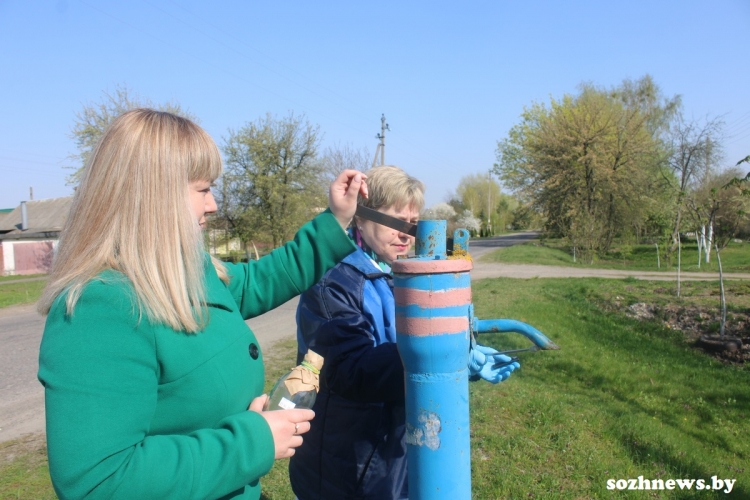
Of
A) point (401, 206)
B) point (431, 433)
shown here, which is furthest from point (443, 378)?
point (401, 206)

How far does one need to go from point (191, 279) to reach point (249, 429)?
0.37 meters

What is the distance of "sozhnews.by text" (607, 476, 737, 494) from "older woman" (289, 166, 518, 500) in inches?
79.7

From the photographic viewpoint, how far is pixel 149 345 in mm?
1099

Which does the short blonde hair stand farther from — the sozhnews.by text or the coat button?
the sozhnews.by text

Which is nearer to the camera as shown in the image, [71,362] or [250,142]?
[71,362]

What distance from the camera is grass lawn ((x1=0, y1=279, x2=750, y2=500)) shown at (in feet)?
10.9

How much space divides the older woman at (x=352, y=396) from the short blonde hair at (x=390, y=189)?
1.06 ft

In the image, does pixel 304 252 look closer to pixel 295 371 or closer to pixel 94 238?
pixel 295 371

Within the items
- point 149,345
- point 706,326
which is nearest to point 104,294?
point 149,345

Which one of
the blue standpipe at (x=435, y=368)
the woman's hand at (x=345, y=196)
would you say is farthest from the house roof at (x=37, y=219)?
the blue standpipe at (x=435, y=368)

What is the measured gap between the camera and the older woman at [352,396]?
1660mm

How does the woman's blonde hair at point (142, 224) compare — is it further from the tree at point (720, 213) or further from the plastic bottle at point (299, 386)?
the tree at point (720, 213)

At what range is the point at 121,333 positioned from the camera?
1061 mm

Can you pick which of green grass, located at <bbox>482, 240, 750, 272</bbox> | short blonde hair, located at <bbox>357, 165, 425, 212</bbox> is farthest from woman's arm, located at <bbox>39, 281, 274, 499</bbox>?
green grass, located at <bbox>482, 240, 750, 272</bbox>
